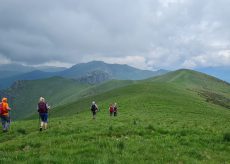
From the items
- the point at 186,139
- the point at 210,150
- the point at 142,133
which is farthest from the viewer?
the point at 142,133

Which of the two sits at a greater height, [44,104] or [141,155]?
[44,104]

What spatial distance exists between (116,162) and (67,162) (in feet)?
5.42

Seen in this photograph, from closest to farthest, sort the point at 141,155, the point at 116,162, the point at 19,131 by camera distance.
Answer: the point at 116,162
the point at 141,155
the point at 19,131

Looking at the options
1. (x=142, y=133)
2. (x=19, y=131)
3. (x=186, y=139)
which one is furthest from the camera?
(x=19, y=131)

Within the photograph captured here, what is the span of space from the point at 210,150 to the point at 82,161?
574 cm

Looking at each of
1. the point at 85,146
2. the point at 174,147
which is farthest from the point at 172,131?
the point at 85,146

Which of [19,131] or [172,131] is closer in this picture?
[172,131]

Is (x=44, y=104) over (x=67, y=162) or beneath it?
over

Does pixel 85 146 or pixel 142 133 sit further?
pixel 142 133

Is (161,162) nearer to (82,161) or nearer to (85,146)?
(82,161)

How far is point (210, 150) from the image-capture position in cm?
1352

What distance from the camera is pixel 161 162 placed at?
11.1 metres

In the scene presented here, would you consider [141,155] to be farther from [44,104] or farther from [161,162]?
[44,104]

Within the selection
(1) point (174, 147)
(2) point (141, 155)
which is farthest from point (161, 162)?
(1) point (174, 147)
